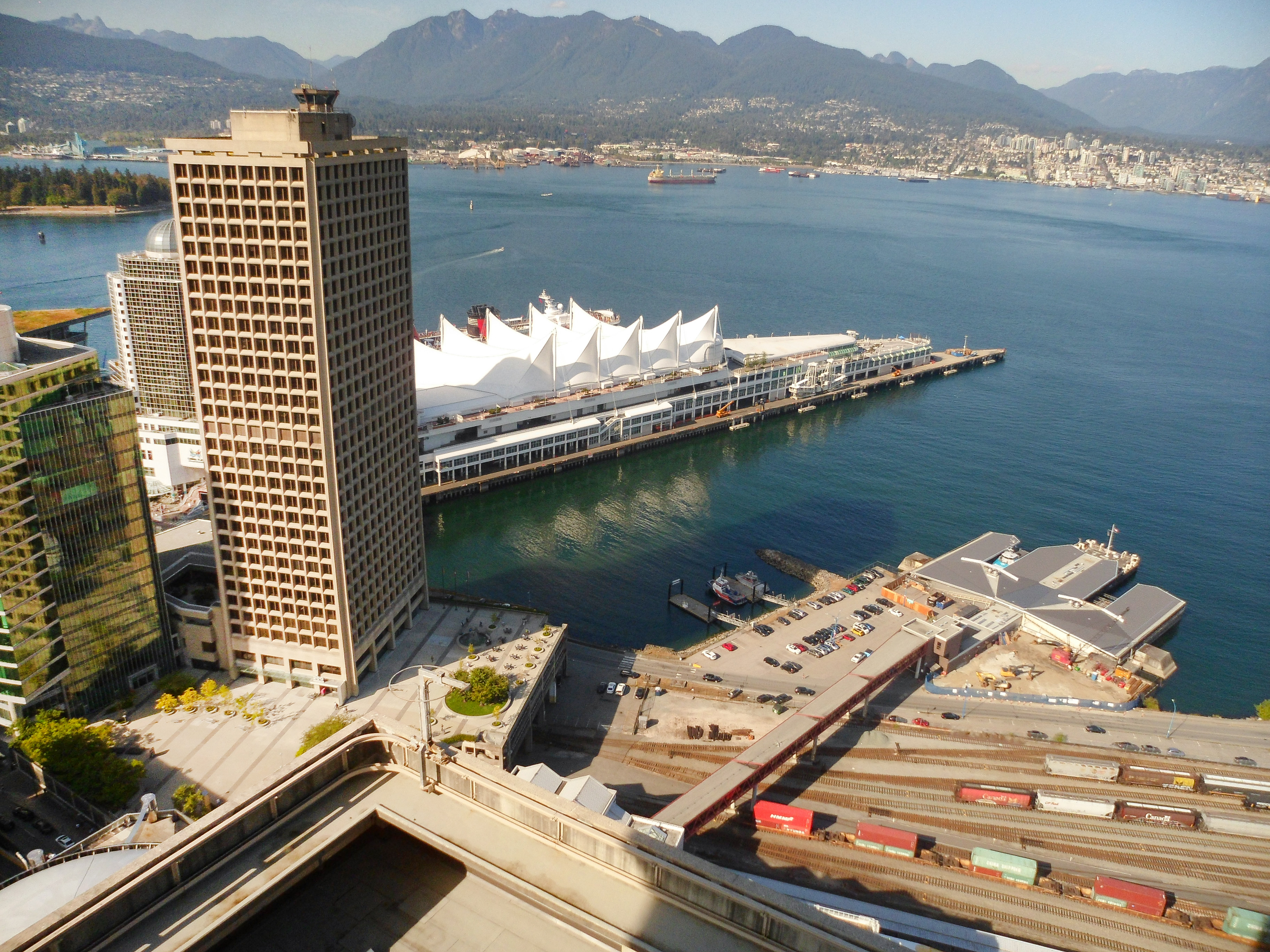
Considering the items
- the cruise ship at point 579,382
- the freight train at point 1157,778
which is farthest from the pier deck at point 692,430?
the freight train at point 1157,778

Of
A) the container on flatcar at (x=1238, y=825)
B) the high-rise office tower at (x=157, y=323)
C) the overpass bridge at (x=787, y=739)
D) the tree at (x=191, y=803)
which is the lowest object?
the container on flatcar at (x=1238, y=825)

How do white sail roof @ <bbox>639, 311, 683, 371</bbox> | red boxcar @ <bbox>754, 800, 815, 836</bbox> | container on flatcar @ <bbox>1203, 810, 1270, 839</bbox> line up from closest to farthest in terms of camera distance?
red boxcar @ <bbox>754, 800, 815, 836</bbox> < container on flatcar @ <bbox>1203, 810, 1270, 839</bbox> < white sail roof @ <bbox>639, 311, 683, 371</bbox>

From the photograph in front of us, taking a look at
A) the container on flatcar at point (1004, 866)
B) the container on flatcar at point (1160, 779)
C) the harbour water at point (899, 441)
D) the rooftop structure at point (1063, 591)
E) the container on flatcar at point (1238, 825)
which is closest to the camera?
the container on flatcar at point (1004, 866)

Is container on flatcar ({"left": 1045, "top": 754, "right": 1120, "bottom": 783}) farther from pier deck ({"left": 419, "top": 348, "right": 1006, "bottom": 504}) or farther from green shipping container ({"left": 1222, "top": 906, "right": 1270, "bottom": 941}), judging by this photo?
pier deck ({"left": 419, "top": 348, "right": 1006, "bottom": 504})

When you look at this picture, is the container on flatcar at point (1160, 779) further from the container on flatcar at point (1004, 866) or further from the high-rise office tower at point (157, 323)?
the high-rise office tower at point (157, 323)

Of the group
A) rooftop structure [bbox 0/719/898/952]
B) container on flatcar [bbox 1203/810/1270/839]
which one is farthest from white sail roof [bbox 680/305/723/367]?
rooftop structure [bbox 0/719/898/952]
